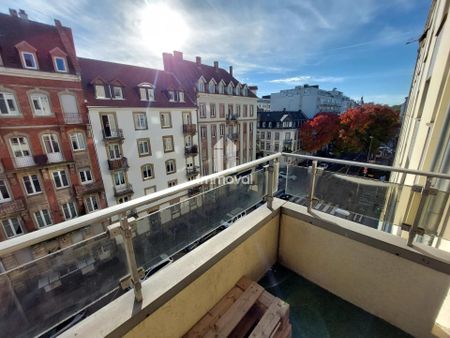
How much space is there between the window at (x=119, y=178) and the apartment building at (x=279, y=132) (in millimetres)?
17190

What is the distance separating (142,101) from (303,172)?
1124 centimetres

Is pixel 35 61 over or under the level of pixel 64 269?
over

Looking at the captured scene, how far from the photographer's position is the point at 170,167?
1291 cm

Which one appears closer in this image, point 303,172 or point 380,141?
point 303,172

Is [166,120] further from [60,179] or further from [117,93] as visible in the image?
[60,179]

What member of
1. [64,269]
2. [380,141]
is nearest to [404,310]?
[64,269]

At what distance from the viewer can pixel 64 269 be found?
3.17ft

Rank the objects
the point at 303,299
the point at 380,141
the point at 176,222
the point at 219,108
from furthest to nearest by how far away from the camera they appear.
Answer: the point at 380,141 < the point at 219,108 < the point at 303,299 < the point at 176,222

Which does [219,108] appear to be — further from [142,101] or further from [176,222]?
[176,222]

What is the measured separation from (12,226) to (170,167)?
7.71m

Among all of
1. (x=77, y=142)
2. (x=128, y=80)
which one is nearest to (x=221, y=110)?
(x=128, y=80)

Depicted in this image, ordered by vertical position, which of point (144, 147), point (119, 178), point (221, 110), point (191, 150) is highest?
point (221, 110)

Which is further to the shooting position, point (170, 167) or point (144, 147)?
point (170, 167)

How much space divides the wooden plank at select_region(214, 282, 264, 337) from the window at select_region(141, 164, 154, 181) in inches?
447
